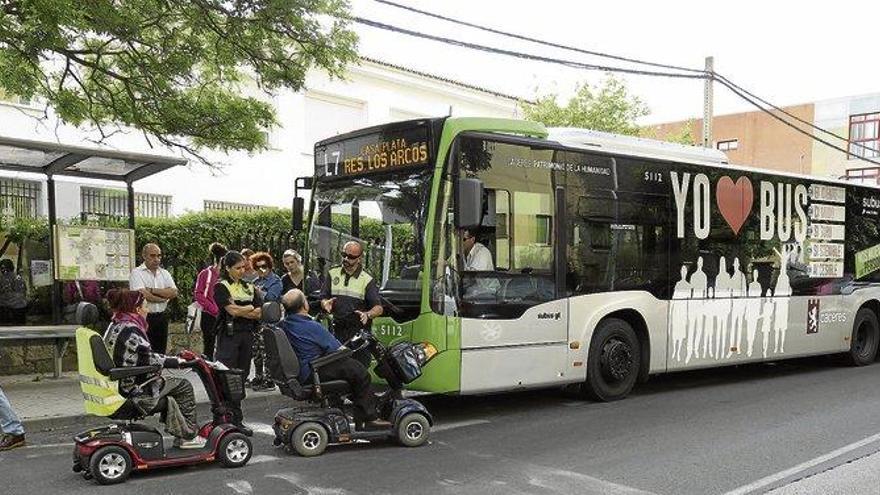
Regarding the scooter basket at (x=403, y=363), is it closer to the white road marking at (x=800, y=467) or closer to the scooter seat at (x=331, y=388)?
the scooter seat at (x=331, y=388)

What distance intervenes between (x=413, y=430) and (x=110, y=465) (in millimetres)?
2426

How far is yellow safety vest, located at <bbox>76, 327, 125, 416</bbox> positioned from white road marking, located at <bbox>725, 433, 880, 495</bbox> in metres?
4.43

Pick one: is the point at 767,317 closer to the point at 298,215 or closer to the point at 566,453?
the point at 566,453

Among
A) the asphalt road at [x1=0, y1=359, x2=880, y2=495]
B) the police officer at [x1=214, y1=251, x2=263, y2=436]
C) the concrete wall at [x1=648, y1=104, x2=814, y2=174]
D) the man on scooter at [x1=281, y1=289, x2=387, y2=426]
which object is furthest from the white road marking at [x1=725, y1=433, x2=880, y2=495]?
the concrete wall at [x1=648, y1=104, x2=814, y2=174]

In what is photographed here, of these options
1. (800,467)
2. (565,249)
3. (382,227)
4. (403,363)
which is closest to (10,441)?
(403,363)

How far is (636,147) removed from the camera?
902 cm

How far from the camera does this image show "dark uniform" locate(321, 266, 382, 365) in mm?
7215

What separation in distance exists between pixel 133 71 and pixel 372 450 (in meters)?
6.91

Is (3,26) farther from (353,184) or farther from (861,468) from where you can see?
(861,468)

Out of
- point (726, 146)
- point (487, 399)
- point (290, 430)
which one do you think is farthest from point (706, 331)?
point (726, 146)

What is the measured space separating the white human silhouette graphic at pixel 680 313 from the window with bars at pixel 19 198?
908cm

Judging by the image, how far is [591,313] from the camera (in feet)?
27.0

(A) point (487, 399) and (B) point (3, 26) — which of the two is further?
(A) point (487, 399)

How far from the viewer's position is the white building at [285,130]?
16.0 meters
